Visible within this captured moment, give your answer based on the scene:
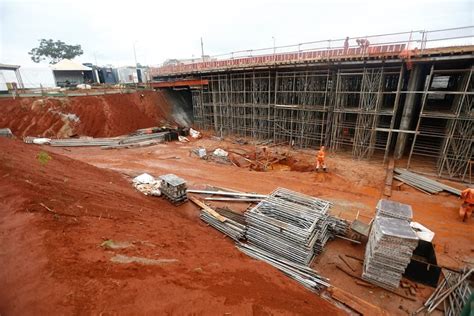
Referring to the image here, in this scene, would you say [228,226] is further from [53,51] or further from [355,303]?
[53,51]

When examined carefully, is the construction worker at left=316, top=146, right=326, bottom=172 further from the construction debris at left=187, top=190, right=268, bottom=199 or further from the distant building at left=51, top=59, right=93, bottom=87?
the distant building at left=51, top=59, right=93, bottom=87

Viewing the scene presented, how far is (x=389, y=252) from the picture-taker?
6.33m

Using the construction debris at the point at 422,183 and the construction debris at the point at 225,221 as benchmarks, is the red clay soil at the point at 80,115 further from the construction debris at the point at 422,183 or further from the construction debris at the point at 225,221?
the construction debris at the point at 422,183

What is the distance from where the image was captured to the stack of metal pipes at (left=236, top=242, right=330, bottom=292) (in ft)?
20.9

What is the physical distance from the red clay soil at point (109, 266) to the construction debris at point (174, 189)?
209 centimetres

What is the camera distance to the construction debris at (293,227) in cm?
702

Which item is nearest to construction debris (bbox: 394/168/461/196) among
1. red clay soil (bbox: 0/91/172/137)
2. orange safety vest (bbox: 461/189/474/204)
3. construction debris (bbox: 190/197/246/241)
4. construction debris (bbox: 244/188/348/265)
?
orange safety vest (bbox: 461/189/474/204)

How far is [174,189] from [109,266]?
5791 millimetres

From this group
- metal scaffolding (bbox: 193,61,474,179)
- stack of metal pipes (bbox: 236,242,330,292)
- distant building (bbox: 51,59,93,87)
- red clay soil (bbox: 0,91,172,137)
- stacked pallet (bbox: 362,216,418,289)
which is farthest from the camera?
distant building (bbox: 51,59,93,87)

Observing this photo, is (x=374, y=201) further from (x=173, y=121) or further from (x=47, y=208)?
(x=173, y=121)

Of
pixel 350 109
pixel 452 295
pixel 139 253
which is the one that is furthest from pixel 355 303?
pixel 350 109

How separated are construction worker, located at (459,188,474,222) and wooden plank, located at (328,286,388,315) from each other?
6.54 m

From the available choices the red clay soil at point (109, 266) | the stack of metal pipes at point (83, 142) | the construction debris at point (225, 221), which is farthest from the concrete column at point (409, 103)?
the stack of metal pipes at point (83, 142)

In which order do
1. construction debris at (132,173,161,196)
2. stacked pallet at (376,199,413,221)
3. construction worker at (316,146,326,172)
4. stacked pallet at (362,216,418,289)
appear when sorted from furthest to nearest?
construction worker at (316,146,326,172), construction debris at (132,173,161,196), stacked pallet at (376,199,413,221), stacked pallet at (362,216,418,289)
